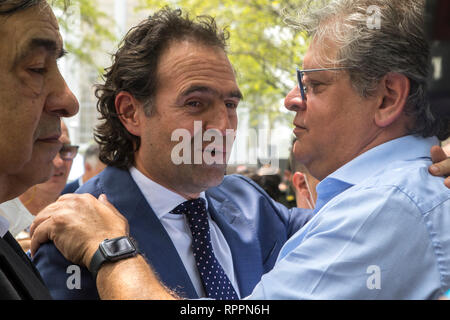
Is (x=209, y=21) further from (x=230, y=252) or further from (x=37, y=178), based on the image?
(x=37, y=178)

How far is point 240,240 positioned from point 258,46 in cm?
868

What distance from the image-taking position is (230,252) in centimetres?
288

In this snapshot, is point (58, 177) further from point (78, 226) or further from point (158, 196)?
point (78, 226)

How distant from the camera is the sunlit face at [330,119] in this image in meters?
2.40

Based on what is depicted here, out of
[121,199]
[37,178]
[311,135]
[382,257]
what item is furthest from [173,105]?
[382,257]

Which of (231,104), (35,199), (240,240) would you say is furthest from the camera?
(35,199)

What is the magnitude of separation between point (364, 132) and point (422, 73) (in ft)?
1.17

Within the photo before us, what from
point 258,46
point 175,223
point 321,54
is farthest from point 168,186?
point 258,46

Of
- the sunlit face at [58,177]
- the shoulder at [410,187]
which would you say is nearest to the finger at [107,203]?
the shoulder at [410,187]

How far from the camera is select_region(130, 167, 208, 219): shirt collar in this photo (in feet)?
9.05

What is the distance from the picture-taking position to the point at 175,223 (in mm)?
2799

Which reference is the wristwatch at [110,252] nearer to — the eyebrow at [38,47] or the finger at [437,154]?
the eyebrow at [38,47]

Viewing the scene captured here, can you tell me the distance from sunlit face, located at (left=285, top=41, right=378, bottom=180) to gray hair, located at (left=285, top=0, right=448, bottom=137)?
5 centimetres

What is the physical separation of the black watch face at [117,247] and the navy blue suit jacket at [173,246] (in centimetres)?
23
